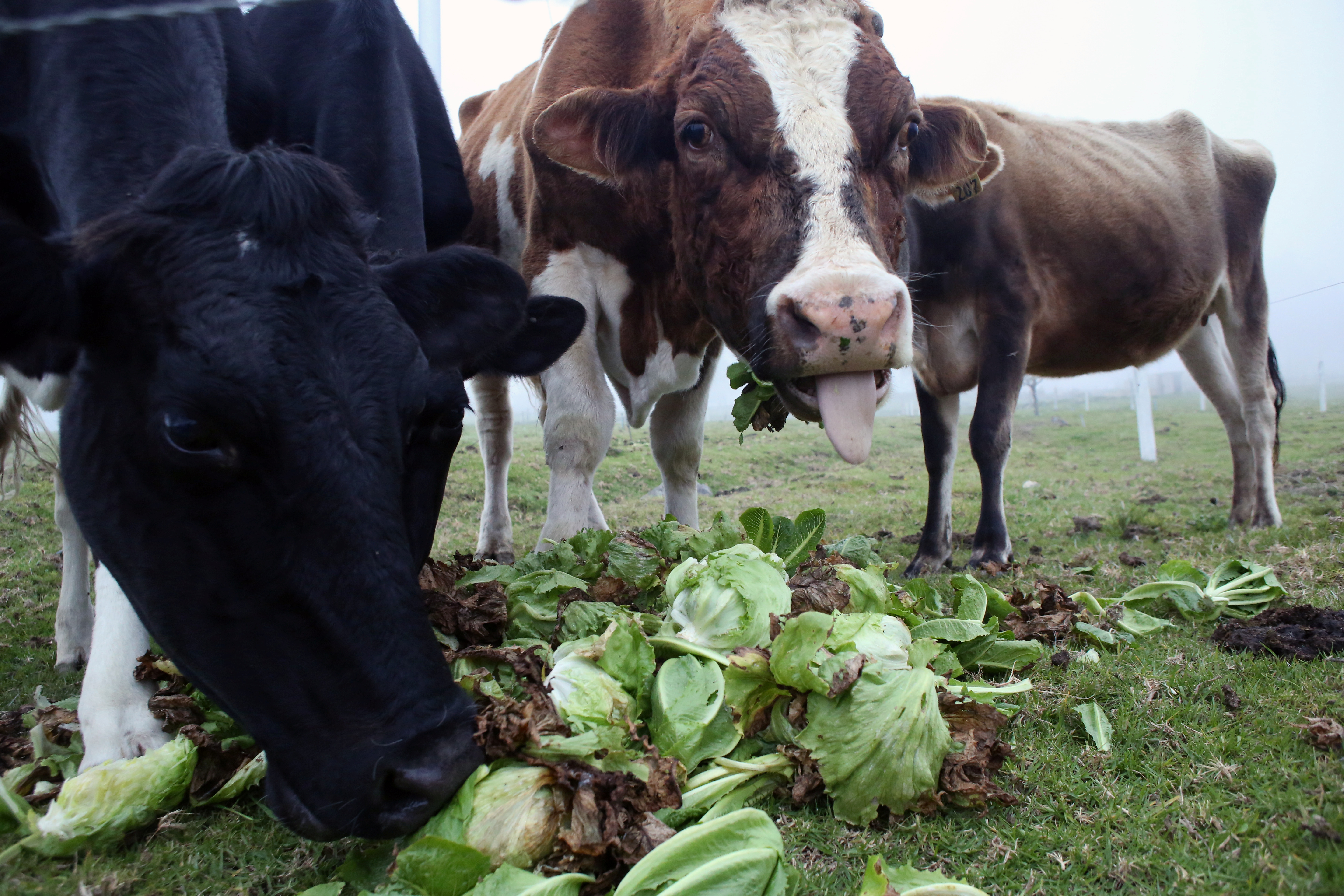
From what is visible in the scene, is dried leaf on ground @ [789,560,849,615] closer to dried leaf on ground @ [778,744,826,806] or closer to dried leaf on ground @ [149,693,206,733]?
dried leaf on ground @ [778,744,826,806]

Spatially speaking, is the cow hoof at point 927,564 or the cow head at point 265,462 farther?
the cow hoof at point 927,564

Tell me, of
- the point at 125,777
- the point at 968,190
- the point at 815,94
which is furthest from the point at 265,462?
the point at 968,190

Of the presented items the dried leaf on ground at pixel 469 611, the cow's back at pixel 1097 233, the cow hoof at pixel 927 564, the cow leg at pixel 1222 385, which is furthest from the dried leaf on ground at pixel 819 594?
the cow leg at pixel 1222 385

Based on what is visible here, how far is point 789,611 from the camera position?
248 cm

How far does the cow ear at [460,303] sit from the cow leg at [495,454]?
3186 mm

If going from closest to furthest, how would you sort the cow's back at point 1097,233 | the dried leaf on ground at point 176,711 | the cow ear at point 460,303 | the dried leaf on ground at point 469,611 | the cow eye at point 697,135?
the dried leaf on ground at point 176,711, the cow ear at point 460,303, the dried leaf on ground at point 469,611, the cow eye at point 697,135, the cow's back at point 1097,233

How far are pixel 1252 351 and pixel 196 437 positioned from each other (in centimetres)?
827

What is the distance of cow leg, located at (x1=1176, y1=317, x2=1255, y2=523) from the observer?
285 inches

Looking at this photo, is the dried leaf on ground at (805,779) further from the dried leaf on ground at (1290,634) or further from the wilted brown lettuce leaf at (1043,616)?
the dried leaf on ground at (1290,634)

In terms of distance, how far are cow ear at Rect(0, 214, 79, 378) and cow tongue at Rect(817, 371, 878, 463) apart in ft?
7.60

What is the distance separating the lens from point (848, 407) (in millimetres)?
3164

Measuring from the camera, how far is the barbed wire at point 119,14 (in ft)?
6.34

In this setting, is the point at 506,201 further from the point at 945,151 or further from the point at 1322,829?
the point at 1322,829

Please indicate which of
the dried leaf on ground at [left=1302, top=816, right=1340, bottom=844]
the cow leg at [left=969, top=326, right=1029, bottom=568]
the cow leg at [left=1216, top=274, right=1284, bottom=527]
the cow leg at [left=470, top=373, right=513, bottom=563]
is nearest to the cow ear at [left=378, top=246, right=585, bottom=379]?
the dried leaf on ground at [left=1302, top=816, right=1340, bottom=844]
